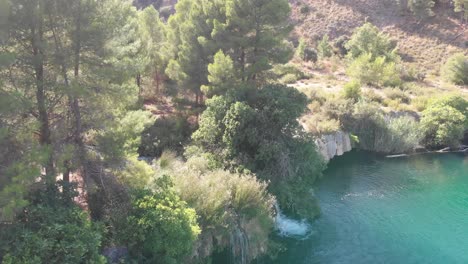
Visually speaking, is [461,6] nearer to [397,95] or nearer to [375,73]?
[375,73]

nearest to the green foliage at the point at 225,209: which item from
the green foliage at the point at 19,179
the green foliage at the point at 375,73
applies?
the green foliage at the point at 19,179

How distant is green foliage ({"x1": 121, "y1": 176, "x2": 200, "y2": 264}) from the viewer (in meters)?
12.3

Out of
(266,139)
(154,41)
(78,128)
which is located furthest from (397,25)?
(78,128)

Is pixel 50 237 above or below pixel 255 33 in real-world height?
below

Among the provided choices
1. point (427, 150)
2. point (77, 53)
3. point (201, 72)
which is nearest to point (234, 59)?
point (201, 72)

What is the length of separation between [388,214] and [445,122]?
577 inches

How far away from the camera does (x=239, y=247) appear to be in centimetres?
1600

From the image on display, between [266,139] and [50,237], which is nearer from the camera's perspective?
[50,237]

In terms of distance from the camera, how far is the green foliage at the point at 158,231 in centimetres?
1228

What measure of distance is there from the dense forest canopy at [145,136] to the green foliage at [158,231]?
0.04m

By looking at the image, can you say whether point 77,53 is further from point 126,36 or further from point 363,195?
point 363,195

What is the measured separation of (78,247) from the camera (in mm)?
10141

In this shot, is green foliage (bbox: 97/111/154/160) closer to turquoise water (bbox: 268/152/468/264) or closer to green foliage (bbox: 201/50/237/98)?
green foliage (bbox: 201/50/237/98)

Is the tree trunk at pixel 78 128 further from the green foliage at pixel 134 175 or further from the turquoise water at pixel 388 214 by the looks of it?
the turquoise water at pixel 388 214
